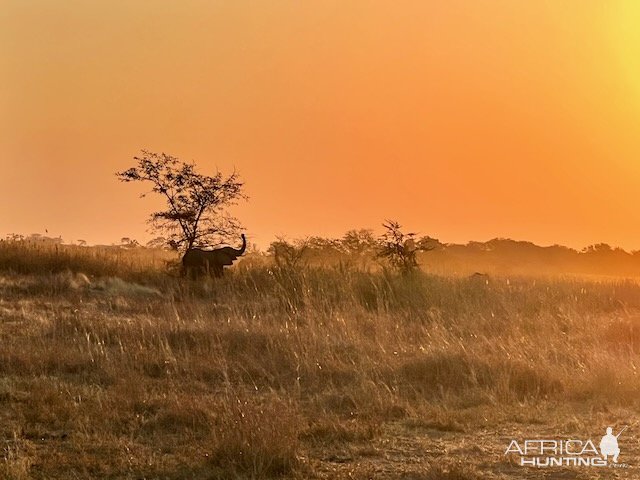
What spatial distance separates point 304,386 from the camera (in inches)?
326

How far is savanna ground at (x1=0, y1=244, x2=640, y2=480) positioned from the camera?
5.57 metres

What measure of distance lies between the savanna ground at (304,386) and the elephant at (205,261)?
13.8 feet

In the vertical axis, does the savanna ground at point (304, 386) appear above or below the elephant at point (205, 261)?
below

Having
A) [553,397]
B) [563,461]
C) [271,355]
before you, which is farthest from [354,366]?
[563,461]

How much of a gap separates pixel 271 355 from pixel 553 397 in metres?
3.06

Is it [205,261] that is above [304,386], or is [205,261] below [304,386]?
above

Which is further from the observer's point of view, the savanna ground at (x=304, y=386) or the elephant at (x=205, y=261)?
the elephant at (x=205, y=261)

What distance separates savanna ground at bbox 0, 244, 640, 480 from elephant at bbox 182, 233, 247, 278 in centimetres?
422

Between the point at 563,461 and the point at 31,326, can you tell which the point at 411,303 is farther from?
the point at 563,461

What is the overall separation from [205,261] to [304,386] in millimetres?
11562

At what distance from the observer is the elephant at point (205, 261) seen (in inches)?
762

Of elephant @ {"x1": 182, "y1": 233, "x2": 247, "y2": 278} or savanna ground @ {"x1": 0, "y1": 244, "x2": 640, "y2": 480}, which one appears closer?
savanna ground @ {"x1": 0, "y1": 244, "x2": 640, "y2": 480}

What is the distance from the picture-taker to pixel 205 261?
1955 cm

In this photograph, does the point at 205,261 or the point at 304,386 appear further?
the point at 205,261
